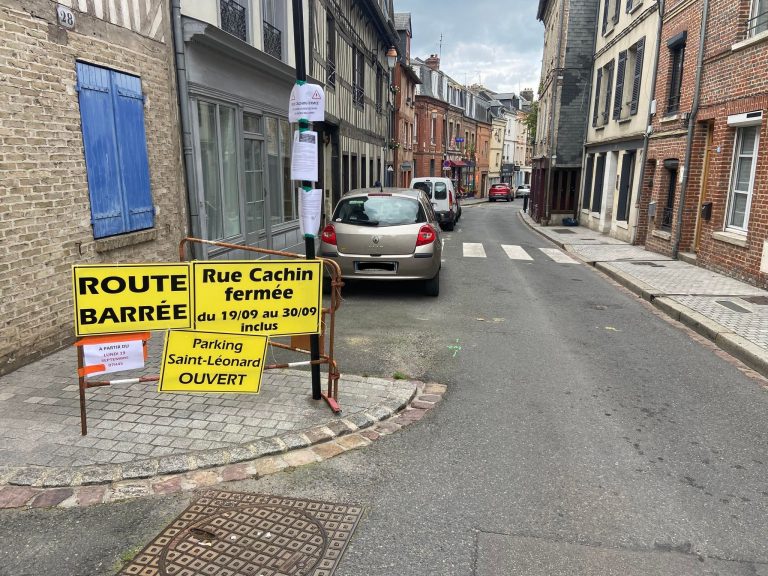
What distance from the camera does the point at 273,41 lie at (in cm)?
1176

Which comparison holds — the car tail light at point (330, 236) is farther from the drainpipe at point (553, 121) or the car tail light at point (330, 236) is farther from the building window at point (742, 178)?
the drainpipe at point (553, 121)

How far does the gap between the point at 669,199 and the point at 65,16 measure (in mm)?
14076

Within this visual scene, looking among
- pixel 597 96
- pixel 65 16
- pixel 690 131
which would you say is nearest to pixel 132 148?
pixel 65 16

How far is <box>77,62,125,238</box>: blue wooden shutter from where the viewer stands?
6109 millimetres

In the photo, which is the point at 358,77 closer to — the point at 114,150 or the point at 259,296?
the point at 114,150

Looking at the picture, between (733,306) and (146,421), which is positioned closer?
(146,421)

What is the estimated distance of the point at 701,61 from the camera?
11992mm

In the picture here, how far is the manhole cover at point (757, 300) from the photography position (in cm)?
853

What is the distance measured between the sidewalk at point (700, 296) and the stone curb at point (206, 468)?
4.55m

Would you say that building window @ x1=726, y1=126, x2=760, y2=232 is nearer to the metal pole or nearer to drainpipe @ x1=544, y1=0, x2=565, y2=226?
the metal pole

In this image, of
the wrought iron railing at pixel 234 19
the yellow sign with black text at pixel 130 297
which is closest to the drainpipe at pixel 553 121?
the wrought iron railing at pixel 234 19

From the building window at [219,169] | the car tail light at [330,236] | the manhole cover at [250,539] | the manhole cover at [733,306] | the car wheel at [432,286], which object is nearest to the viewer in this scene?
the manhole cover at [250,539]

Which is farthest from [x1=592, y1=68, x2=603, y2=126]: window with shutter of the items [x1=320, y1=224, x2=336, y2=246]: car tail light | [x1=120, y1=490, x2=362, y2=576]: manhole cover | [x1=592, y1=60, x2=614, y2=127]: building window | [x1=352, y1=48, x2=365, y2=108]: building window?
[x1=120, y1=490, x2=362, y2=576]: manhole cover

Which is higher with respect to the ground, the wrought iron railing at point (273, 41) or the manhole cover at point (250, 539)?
the wrought iron railing at point (273, 41)
